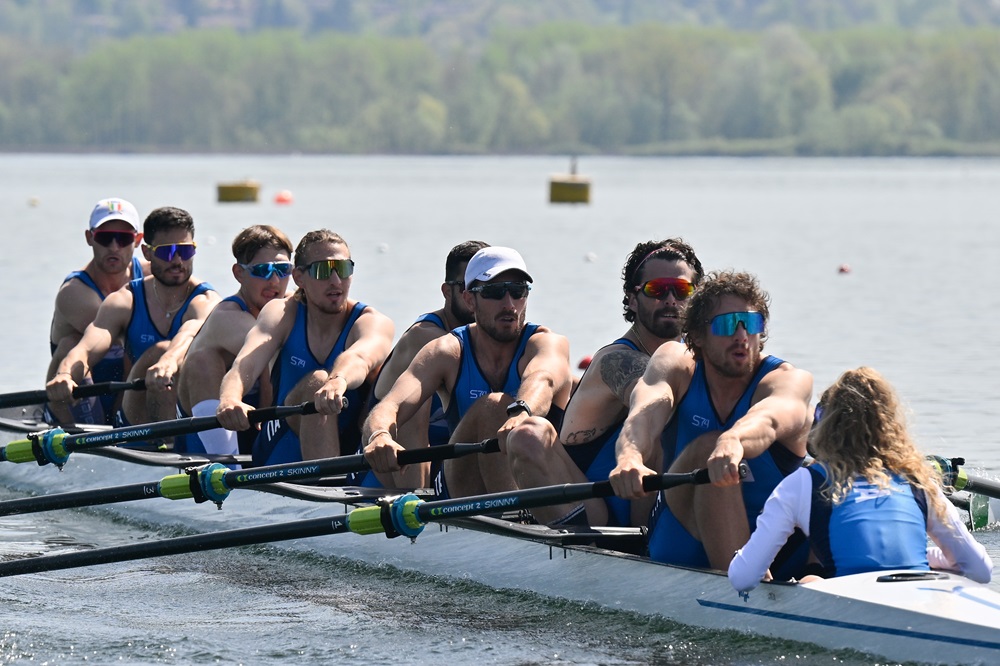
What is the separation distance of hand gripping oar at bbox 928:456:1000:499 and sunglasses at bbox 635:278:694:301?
4.43ft

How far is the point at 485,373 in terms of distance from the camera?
7.81m

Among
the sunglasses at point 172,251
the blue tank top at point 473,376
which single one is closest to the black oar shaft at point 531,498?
the blue tank top at point 473,376

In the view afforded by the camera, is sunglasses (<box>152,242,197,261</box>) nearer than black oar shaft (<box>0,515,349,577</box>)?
No

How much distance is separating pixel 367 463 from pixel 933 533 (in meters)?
2.72

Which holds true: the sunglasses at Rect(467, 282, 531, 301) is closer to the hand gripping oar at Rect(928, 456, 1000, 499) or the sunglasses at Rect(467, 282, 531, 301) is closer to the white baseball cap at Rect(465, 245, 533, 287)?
the white baseball cap at Rect(465, 245, 533, 287)

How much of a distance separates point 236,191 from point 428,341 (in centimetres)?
4845

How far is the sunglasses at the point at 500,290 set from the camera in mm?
7637

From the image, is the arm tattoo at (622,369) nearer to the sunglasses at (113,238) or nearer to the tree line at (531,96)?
the sunglasses at (113,238)

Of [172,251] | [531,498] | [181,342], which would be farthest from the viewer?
[172,251]

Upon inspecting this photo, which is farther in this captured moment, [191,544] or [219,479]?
[219,479]

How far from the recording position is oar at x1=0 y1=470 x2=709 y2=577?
6793 mm

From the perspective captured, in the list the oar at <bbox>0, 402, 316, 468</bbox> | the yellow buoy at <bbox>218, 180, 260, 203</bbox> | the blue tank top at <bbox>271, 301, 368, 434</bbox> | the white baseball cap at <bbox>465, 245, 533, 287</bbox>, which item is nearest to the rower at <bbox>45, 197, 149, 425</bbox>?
the oar at <bbox>0, 402, 316, 468</bbox>

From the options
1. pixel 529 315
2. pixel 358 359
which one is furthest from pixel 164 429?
pixel 529 315

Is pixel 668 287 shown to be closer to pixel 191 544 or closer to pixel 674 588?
pixel 674 588
